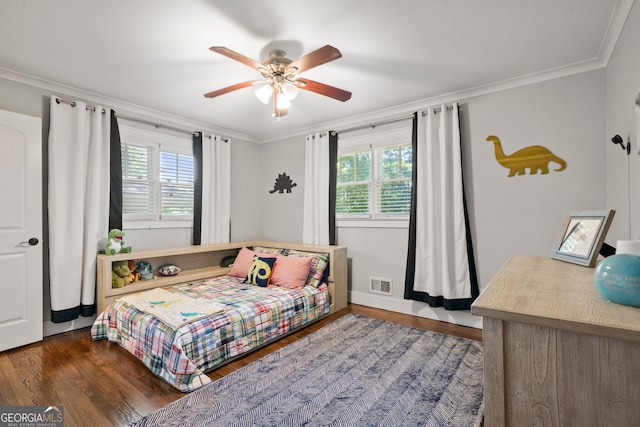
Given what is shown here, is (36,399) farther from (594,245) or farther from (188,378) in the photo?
(594,245)

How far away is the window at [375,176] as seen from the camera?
359cm

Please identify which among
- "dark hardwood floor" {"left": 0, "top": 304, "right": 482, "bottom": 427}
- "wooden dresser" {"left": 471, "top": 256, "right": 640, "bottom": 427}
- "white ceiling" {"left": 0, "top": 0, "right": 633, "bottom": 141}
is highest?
"white ceiling" {"left": 0, "top": 0, "right": 633, "bottom": 141}

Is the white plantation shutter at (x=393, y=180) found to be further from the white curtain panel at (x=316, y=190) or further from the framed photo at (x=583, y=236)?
the framed photo at (x=583, y=236)

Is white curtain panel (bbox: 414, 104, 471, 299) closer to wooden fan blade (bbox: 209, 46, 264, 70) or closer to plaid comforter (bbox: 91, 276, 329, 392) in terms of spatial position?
plaid comforter (bbox: 91, 276, 329, 392)

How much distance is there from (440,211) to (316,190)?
5.32ft

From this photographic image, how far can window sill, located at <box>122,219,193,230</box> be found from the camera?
348 centimetres

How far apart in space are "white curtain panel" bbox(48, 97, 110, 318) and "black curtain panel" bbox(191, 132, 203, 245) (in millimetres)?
1006

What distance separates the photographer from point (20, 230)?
267 centimetres

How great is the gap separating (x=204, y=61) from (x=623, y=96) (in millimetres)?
2965

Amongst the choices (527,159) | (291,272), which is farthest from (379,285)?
(527,159)

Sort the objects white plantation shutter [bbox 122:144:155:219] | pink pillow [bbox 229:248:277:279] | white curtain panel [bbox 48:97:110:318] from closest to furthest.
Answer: white curtain panel [bbox 48:97:110:318], white plantation shutter [bbox 122:144:155:219], pink pillow [bbox 229:248:277:279]

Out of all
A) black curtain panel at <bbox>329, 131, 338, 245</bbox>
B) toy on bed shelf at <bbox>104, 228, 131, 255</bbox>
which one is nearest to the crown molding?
toy on bed shelf at <bbox>104, 228, 131, 255</bbox>

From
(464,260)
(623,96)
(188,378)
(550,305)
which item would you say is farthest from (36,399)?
(623,96)

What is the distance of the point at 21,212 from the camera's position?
2.68 m
